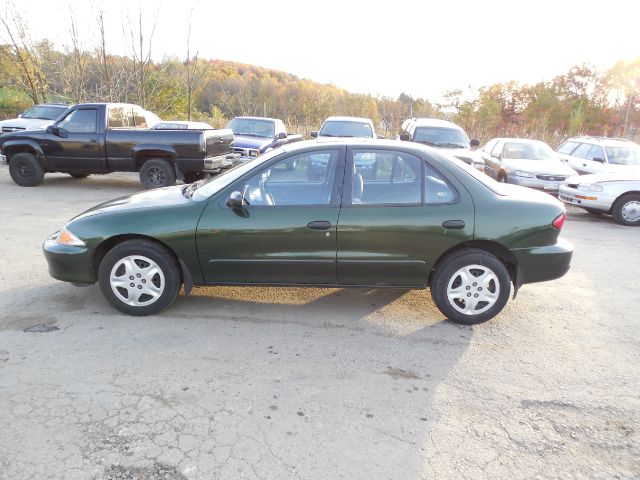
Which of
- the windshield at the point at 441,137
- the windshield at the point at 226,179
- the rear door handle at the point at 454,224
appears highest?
the windshield at the point at 441,137

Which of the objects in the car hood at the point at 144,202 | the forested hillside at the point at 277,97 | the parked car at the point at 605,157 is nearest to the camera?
the car hood at the point at 144,202

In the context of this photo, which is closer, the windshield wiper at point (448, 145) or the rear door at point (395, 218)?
the rear door at point (395, 218)

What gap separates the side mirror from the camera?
Answer: 12.9ft

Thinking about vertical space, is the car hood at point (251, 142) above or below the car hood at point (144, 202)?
above

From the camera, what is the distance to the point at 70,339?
3.71 m

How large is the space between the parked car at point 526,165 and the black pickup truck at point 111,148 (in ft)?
23.2

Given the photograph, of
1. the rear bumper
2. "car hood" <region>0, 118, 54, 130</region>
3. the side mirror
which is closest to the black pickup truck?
"car hood" <region>0, 118, 54, 130</region>

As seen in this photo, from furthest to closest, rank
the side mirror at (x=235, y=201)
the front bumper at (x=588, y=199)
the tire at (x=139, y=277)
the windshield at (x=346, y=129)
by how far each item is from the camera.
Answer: the windshield at (x=346, y=129)
the front bumper at (x=588, y=199)
the tire at (x=139, y=277)
the side mirror at (x=235, y=201)

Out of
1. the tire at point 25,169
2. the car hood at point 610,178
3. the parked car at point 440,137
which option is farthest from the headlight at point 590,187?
the tire at point 25,169

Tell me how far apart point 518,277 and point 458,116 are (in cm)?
2494

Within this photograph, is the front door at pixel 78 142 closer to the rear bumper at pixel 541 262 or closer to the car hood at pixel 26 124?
the car hood at pixel 26 124

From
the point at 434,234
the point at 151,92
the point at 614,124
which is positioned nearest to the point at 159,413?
the point at 434,234

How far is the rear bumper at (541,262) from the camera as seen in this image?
407 centimetres

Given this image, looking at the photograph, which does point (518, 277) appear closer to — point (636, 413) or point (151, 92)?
point (636, 413)
